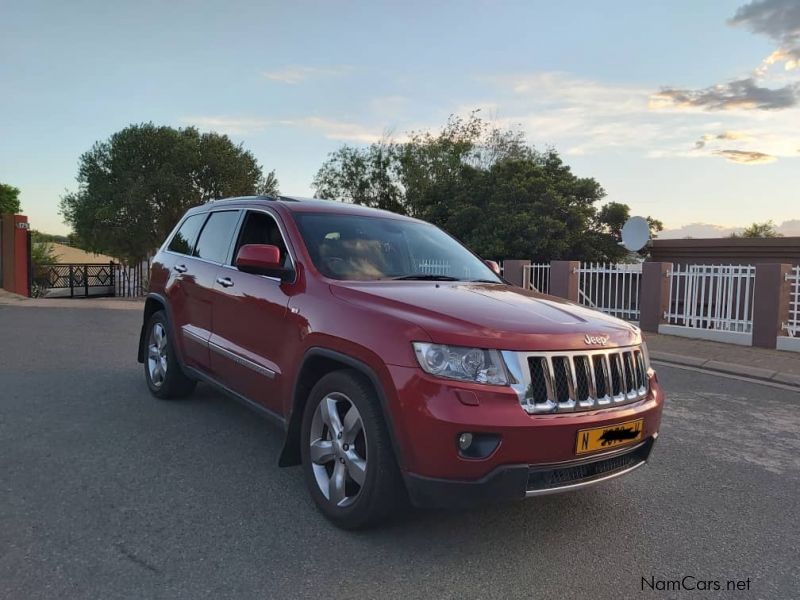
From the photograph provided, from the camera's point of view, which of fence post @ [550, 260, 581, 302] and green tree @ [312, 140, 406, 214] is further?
green tree @ [312, 140, 406, 214]

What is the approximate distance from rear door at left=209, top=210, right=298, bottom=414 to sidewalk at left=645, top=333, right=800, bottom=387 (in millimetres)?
7147

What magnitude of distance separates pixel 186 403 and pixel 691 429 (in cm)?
450

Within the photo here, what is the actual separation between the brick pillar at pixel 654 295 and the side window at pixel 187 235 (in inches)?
395

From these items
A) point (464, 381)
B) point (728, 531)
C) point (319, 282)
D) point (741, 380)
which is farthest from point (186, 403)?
point (741, 380)

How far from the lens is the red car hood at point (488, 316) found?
112 inches

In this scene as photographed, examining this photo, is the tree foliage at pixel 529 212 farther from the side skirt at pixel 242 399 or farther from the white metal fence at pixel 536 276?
the side skirt at pixel 242 399

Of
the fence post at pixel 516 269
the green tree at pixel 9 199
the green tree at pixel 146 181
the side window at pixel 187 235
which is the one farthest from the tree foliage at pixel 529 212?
the green tree at pixel 9 199

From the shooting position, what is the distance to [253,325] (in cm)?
410

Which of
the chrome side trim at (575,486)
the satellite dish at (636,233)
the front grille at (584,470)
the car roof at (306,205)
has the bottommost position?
the chrome side trim at (575,486)

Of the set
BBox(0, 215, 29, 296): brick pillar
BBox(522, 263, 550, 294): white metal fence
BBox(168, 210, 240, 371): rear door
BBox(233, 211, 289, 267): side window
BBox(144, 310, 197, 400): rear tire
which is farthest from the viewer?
BBox(0, 215, 29, 296): brick pillar

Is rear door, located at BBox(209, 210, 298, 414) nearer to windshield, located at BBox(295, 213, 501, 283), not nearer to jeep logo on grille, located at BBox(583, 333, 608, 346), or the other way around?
windshield, located at BBox(295, 213, 501, 283)

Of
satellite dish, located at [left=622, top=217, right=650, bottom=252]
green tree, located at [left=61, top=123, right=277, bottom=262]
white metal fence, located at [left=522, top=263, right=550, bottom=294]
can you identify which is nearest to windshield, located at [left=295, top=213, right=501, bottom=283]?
white metal fence, located at [left=522, top=263, right=550, bottom=294]

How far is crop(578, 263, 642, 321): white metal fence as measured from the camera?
13836 millimetres

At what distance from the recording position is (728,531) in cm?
338
